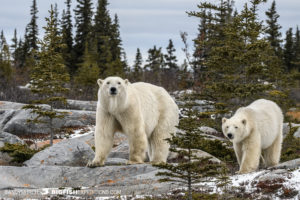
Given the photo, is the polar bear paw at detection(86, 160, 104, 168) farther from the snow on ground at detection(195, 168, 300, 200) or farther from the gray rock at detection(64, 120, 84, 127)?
the gray rock at detection(64, 120, 84, 127)

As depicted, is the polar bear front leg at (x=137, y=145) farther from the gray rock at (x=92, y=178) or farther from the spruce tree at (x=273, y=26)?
the spruce tree at (x=273, y=26)

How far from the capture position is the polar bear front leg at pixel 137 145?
8.23 metres

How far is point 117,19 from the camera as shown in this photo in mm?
48188

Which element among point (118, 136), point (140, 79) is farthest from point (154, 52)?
point (118, 136)

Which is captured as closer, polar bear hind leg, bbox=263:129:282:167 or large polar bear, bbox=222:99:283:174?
large polar bear, bbox=222:99:283:174

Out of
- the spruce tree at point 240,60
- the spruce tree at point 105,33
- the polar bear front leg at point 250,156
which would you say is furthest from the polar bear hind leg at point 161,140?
the spruce tree at point 105,33

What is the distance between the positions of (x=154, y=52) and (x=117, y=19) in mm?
7286

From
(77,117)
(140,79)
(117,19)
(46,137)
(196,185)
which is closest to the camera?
(196,185)

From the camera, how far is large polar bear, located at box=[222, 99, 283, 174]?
9.55 metres

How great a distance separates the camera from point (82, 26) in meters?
45.6

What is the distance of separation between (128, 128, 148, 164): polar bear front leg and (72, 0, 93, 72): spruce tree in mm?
37321

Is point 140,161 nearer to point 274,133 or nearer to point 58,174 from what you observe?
point 58,174

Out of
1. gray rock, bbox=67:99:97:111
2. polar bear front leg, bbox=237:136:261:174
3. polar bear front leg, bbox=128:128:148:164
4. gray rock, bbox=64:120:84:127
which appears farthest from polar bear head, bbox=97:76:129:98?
gray rock, bbox=67:99:97:111

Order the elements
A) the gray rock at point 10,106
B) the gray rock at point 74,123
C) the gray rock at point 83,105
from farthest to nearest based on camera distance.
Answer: the gray rock at point 83,105 → the gray rock at point 10,106 → the gray rock at point 74,123
